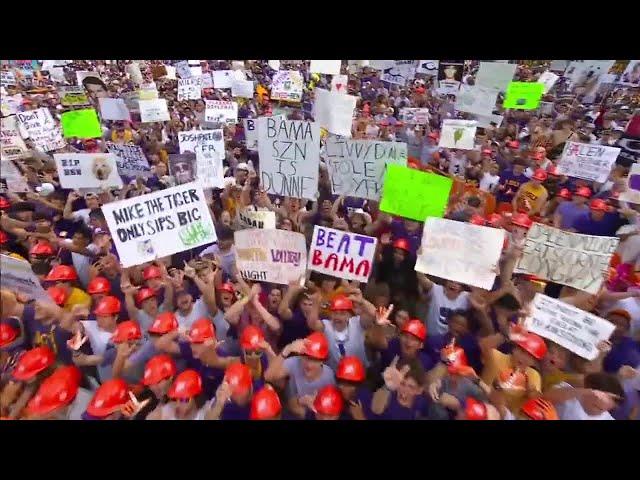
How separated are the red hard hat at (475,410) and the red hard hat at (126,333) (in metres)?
2.72

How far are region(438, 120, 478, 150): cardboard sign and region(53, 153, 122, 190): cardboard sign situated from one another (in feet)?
15.6

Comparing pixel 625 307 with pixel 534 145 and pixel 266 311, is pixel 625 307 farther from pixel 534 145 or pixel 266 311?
pixel 534 145

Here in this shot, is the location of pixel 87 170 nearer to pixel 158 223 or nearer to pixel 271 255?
pixel 158 223

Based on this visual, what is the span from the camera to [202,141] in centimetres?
579

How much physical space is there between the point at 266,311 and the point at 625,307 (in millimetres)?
3181

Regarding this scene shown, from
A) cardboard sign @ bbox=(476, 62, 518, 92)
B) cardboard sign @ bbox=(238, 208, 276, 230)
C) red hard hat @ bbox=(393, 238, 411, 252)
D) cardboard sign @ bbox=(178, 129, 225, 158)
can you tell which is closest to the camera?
cardboard sign @ bbox=(238, 208, 276, 230)

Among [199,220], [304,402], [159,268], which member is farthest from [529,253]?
[159,268]

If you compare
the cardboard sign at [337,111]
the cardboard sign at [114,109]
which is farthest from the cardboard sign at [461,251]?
the cardboard sign at [114,109]

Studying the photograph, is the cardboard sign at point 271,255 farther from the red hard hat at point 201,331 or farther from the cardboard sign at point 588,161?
the cardboard sign at point 588,161

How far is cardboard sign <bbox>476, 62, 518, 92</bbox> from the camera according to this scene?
23.2ft

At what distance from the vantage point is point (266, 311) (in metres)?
3.95

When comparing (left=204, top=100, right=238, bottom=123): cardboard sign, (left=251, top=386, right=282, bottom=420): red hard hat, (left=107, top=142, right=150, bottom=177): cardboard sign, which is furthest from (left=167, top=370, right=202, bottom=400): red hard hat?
(left=204, top=100, right=238, bottom=123): cardboard sign

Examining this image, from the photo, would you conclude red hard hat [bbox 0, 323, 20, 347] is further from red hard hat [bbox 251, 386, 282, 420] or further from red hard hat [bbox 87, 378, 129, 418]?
red hard hat [bbox 251, 386, 282, 420]

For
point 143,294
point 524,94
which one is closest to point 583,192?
point 524,94
